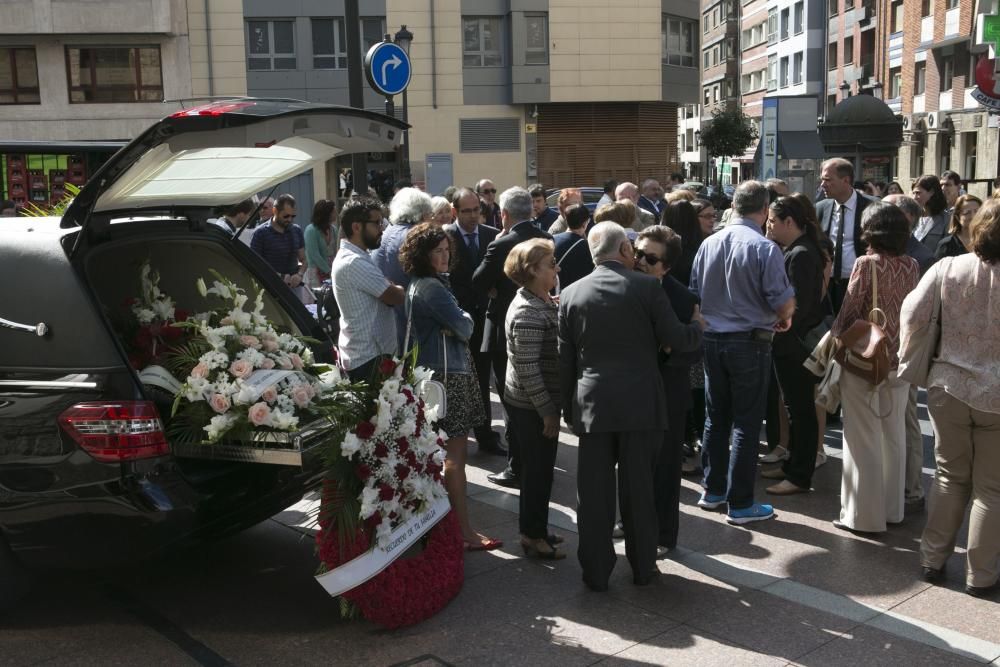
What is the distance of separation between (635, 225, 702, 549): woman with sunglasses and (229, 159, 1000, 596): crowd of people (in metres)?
0.01

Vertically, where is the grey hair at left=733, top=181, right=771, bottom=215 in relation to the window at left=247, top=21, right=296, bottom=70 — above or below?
below

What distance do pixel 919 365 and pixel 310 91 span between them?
3122 cm

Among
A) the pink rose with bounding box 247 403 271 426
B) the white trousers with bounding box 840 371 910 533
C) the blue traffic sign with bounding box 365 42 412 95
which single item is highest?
the blue traffic sign with bounding box 365 42 412 95

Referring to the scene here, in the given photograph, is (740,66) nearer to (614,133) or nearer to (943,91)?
(943,91)

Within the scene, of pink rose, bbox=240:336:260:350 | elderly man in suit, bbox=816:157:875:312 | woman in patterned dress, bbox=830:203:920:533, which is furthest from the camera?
elderly man in suit, bbox=816:157:875:312

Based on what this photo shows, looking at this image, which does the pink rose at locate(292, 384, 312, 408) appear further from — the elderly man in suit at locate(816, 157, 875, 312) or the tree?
the tree

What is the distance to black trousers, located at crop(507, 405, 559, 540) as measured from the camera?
5.25 meters

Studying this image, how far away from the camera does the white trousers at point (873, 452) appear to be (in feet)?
18.6

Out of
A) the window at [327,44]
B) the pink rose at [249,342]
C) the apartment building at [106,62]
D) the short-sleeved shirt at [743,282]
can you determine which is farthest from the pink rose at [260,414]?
the window at [327,44]

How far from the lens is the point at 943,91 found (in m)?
41.2

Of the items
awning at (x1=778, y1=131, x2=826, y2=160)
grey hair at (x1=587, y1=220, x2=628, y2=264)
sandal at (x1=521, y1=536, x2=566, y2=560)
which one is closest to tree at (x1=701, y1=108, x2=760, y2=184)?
awning at (x1=778, y1=131, x2=826, y2=160)

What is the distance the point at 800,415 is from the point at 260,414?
3.64 m

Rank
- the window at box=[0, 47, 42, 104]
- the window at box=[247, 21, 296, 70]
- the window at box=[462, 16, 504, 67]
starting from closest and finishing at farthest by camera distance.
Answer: the window at box=[0, 47, 42, 104] → the window at box=[247, 21, 296, 70] → the window at box=[462, 16, 504, 67]

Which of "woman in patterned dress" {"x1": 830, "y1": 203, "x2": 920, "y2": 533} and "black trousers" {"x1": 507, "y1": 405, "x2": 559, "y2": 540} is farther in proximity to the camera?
"woman in patterned dress" {"x1": 830, "y1": 203, "x2": 920, "y2": 533}
